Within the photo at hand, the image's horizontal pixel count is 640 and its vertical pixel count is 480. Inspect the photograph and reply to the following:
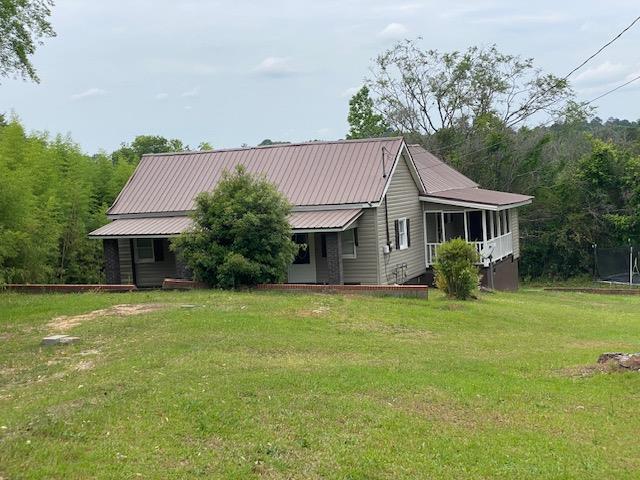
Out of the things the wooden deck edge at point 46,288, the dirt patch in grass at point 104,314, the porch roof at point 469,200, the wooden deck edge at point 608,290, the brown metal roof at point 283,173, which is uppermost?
the brown metal roof at point 283,173

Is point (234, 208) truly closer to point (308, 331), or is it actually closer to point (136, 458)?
point (308, 331)

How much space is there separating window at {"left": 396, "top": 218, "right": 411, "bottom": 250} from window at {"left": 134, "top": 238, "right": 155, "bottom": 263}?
345 inches

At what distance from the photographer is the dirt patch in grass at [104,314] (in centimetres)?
1459

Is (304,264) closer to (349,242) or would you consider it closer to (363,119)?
(349,242)

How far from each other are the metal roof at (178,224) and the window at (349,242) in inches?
33.5

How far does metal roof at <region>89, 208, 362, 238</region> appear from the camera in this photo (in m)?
22.3

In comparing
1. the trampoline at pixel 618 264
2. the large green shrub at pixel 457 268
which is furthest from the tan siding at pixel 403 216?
the trampoline at pixel 618 264

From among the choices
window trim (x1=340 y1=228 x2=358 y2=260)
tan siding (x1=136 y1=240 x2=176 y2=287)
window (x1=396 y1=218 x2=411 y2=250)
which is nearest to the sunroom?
window (x1=396 y1=218 x2=411 y2=250)

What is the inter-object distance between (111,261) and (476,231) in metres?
15.3

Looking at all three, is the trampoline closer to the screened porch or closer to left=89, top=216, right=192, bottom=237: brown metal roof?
the screened porch

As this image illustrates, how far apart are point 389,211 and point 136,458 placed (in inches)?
743

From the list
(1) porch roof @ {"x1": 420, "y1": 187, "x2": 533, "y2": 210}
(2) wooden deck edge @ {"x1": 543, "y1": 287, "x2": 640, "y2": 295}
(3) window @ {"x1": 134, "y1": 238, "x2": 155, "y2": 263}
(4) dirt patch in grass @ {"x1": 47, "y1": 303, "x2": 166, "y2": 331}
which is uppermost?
(1) porch roof @ {"x1": 420, "y1": 187, "x2": 533, "y2": 210}

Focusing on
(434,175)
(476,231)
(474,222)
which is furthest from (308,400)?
(434,175)

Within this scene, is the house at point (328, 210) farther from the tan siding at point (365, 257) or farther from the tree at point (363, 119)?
the tree at point (363, 119)
